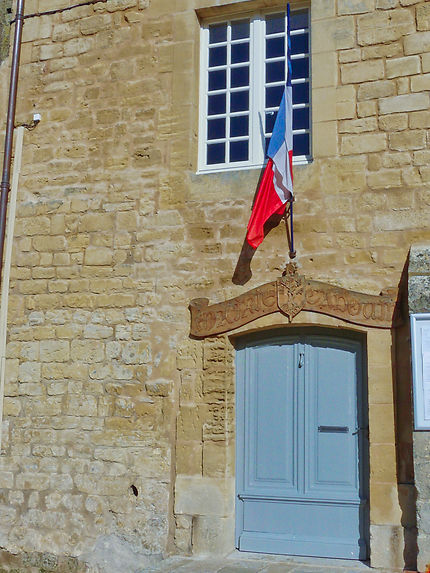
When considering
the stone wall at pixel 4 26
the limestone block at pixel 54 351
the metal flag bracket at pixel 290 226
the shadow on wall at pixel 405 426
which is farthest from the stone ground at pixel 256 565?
the stone wall at pixel 4 26

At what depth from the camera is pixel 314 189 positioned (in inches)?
237

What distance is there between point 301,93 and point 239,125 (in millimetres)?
584

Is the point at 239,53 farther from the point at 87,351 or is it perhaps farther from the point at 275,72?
the point at 87,351

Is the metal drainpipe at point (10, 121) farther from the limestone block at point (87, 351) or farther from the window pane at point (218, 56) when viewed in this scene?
the window pane at point (218, 56)

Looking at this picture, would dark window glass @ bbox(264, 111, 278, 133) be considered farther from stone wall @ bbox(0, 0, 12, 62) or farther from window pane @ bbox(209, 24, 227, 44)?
stone wall @ bbox(0, 0, 12, 62)

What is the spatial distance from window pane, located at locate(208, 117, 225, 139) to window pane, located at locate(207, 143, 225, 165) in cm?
8

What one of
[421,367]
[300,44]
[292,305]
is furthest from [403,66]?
[421,367]

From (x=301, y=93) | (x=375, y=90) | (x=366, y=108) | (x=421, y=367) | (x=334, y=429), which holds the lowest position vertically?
(x=334, y=429)

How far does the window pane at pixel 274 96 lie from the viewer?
21.0 feet

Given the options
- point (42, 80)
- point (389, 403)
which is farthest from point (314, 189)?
point (42, 80)

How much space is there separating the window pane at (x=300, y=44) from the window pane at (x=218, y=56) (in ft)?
2.02

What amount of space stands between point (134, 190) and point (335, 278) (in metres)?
1.93

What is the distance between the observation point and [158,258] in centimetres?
634

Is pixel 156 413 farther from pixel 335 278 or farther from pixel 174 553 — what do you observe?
pixel 335 278
